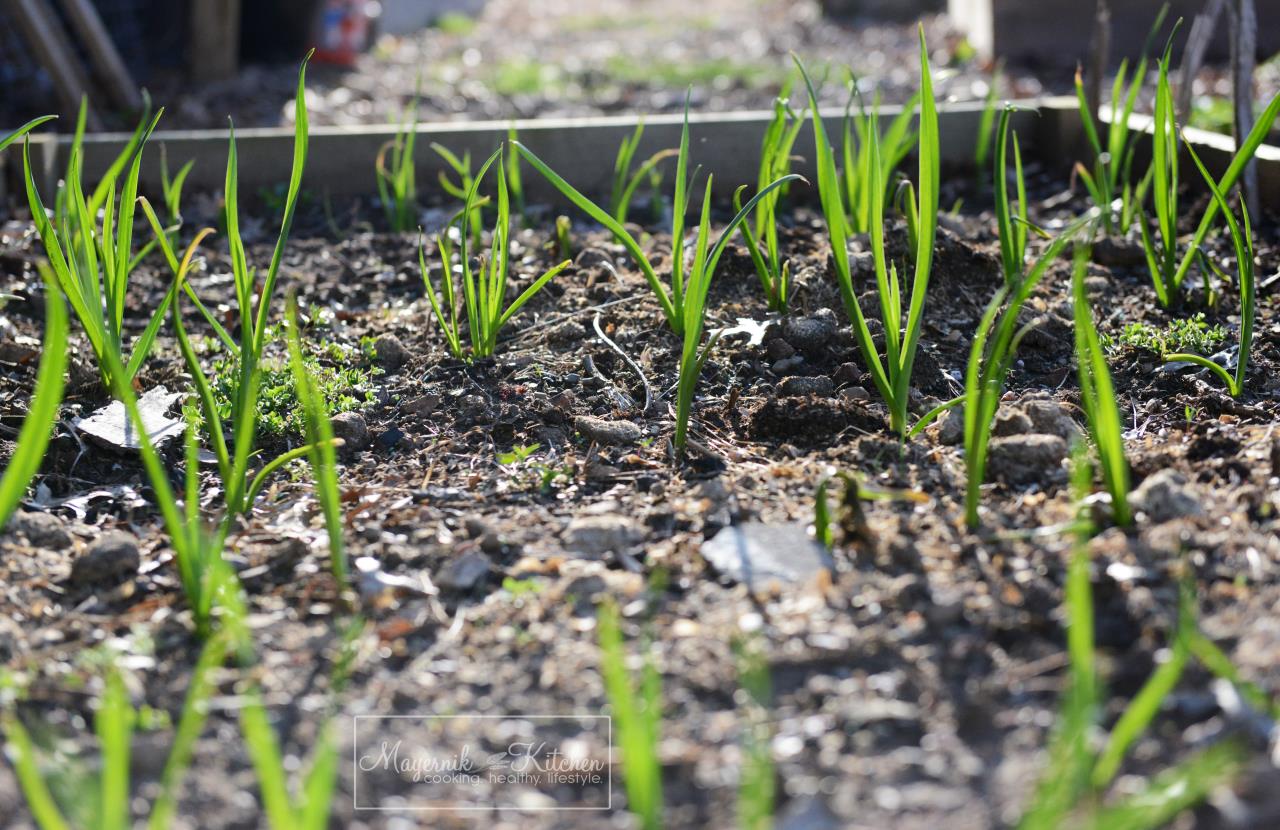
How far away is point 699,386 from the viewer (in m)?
2.07

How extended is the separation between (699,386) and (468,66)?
503 centimetres

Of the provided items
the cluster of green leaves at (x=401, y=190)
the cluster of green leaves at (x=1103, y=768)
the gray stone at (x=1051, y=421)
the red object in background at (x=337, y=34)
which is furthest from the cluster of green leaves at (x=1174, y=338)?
the red object in background at (x=337, y=34)

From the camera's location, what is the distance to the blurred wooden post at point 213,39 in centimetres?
533

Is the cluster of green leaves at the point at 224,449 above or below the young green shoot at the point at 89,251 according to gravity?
below

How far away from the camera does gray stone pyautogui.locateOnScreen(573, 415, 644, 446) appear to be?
1863 millimetres

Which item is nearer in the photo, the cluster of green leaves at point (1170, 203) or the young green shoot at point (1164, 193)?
the cluster of green leaves at point (1170, 203)

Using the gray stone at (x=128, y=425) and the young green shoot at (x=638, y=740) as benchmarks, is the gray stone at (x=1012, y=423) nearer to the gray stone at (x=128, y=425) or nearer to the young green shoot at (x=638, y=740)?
the young green shoot at (x=638, y=740)

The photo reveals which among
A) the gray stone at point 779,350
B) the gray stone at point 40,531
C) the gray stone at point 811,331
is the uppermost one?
the gray stone at point 811,331

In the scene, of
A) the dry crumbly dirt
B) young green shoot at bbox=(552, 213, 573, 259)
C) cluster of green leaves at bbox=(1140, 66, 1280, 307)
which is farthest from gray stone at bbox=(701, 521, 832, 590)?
young green shoot at bbox=(552, 213, 573, 259)

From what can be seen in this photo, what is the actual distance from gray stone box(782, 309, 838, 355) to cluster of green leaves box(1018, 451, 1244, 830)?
1.16m

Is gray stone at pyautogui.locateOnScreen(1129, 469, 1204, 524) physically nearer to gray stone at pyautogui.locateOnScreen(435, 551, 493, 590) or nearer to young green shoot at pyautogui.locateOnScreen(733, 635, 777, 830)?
Answer: young green shoot at pyautogui.locateOnScreen(733, 635, 777, 830)

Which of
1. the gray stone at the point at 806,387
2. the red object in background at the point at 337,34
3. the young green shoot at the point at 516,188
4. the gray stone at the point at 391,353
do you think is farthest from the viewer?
the red object in background at the point at 337,34

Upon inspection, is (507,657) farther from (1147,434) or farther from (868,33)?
(868,33)

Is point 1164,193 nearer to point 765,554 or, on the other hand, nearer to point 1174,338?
point 1174,338
